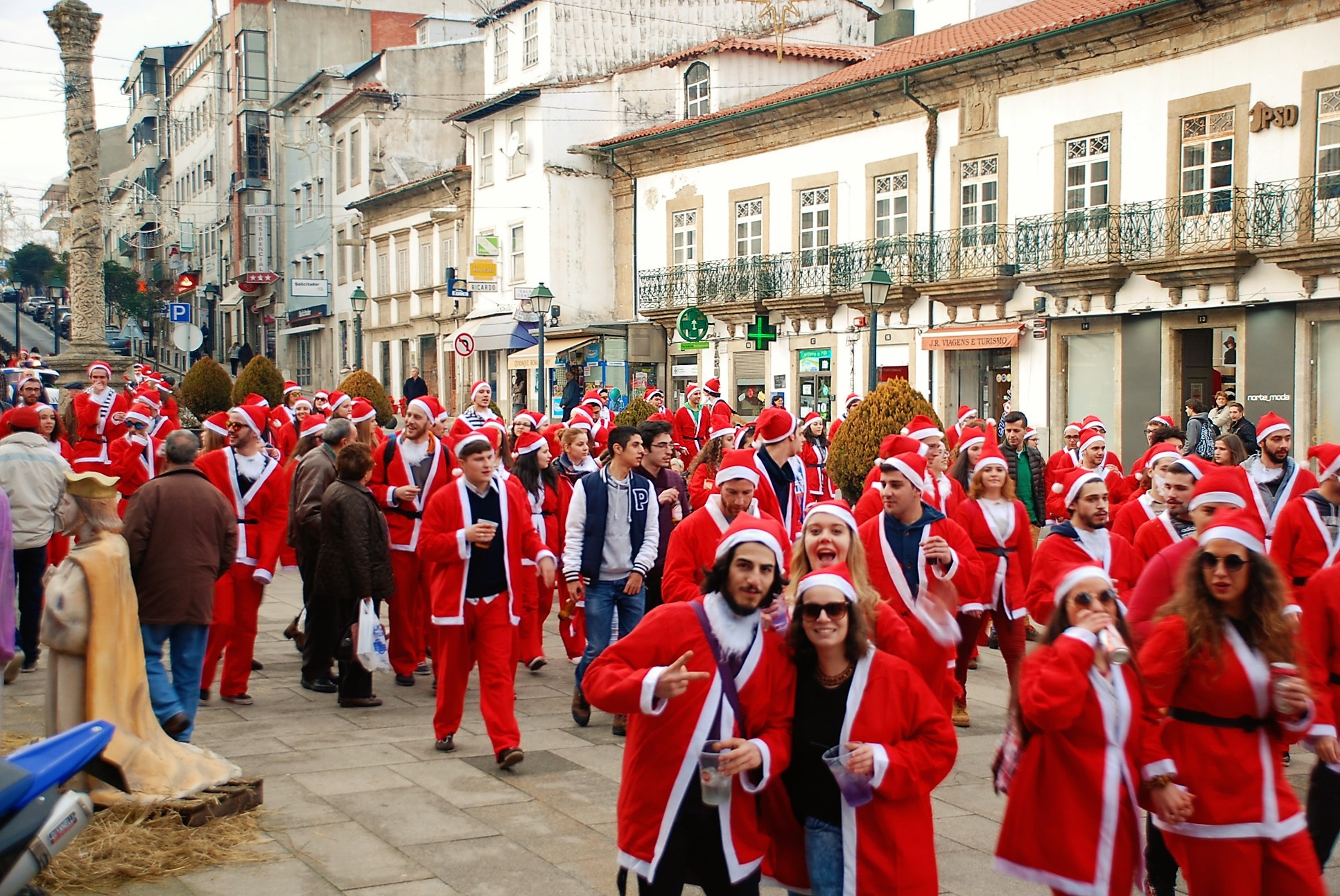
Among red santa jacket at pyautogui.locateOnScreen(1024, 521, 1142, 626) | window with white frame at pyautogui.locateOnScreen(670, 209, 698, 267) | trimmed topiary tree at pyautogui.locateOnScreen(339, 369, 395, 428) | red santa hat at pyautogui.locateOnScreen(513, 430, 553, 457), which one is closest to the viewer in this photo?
red santa jacket at pyautogui.locateOnScreen(1024, 521, 1142, 626)

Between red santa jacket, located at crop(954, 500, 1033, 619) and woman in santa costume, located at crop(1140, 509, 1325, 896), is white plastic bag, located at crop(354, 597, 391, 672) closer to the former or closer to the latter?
red santa jacket, located at crop(954, 500, 1033, 619)

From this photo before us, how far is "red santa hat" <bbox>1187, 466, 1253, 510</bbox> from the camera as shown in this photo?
18.3 ft

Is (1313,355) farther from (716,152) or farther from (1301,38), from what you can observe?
(716,152)

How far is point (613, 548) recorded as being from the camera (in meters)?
8.41

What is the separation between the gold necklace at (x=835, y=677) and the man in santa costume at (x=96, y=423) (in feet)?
37.2

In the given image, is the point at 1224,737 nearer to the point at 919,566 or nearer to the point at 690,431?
the point at 919,566

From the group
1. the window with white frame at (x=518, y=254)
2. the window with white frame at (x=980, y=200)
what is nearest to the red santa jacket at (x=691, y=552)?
the window with white frame at (x=980, y=200)

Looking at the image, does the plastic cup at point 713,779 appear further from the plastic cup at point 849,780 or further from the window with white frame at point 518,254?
the window with white frame at point 518,254

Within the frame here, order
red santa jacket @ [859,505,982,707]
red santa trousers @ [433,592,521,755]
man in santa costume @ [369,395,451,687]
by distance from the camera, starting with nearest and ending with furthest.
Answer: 1. red santa jacket @ [859,505,982,707]
2. red santa trousers @ [433,592,521,755]
3. man in santa costume @ [369,395,451,687]

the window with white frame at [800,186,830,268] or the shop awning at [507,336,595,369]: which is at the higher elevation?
the window with white frame at [800,186,830,268]

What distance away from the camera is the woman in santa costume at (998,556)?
8211mm

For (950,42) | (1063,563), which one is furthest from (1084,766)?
(950,42)

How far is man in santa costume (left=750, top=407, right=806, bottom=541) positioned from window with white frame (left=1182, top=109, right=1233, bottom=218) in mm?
16996

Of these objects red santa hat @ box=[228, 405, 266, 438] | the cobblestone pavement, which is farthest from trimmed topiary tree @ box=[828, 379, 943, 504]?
red santa hat @ box=[228, 405, 266, 438]
